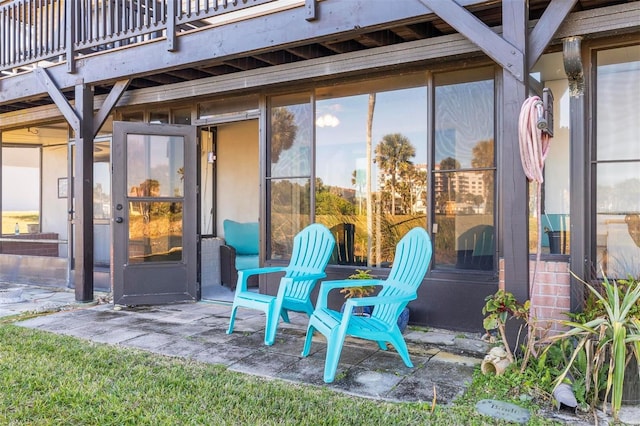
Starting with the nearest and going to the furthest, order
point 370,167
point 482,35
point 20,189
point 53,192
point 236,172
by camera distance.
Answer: point 482,35, point 370,167, point 236,172, point 20,189, point 53,192

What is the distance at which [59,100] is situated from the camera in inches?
215

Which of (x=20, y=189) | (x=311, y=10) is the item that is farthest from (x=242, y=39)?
(x=20, y=189)

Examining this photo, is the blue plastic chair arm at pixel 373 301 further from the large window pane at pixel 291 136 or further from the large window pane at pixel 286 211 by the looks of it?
the large window pane at pixel 291 136

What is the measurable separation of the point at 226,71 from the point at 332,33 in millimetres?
1778

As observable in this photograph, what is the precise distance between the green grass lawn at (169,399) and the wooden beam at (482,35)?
6.72 ft

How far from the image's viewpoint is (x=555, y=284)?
3635mm

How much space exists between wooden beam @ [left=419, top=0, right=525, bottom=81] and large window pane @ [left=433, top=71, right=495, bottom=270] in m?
1.03

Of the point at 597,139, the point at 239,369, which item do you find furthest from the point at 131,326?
the point at 597,139

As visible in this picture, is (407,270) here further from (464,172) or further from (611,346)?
(611,346)

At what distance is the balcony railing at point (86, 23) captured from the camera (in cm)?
450

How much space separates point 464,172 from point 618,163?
3.78 ft

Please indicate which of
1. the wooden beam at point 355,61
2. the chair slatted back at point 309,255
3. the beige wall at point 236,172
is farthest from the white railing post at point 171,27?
the beige wall at point 236,172

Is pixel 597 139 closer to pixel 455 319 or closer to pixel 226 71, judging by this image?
pixel 455 319

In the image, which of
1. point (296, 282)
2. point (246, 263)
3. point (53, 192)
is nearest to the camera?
point (296, 282)
